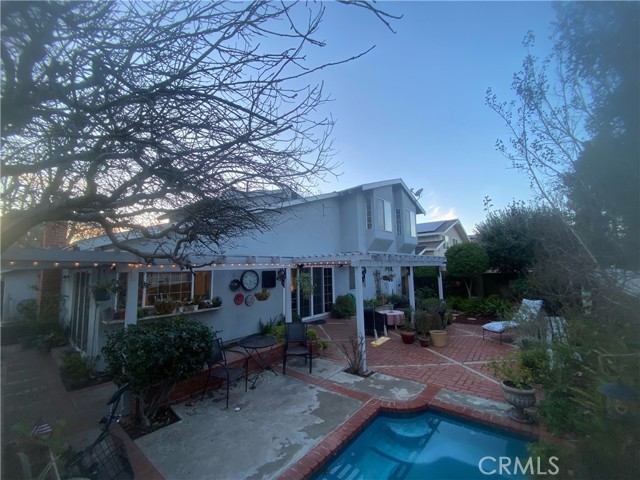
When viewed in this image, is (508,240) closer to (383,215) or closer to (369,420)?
(383,215)

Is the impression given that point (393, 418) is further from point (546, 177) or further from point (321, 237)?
point (321, 237)

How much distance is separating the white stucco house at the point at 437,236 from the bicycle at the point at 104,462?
21.7 meters

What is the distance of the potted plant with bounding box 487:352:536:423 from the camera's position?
4.75m

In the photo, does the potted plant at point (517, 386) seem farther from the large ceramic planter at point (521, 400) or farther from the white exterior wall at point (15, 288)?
the white exterior wall at point (15, 288)

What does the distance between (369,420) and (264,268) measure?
5.18 m

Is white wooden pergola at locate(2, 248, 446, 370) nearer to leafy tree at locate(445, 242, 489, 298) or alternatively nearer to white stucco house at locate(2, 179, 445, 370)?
white stucco house at locate(2, 179, 445, 370)

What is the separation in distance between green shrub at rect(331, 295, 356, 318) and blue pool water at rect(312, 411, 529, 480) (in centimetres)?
852

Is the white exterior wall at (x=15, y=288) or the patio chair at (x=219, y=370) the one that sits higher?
the white exterior wall at (x=15, y=288)

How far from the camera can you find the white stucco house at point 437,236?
23.9m

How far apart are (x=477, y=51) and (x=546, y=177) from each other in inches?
98.0

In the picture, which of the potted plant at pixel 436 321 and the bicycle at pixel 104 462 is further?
the potted plant at pixel 436 321

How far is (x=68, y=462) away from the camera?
3.54 meters

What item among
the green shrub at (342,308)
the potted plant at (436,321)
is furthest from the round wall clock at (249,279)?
the potted plant at (436,321)

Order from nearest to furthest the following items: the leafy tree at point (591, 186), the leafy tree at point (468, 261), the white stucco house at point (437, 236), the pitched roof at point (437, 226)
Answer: the leafy tree at point (591, 186)
the leafy tree at point (468, 261)
the white stucco house at point (437, 236)
the pitched roof at point (437, 226)
